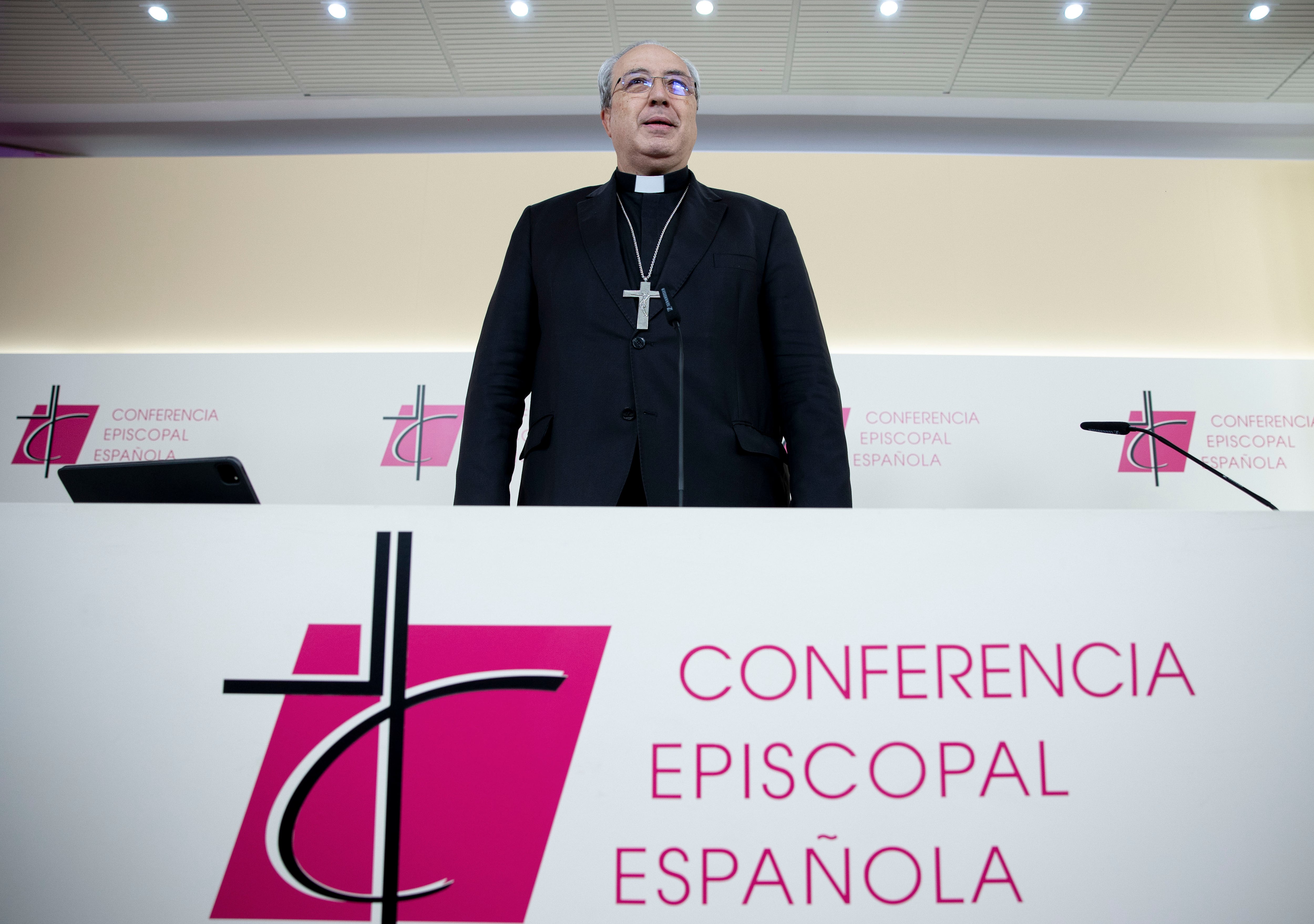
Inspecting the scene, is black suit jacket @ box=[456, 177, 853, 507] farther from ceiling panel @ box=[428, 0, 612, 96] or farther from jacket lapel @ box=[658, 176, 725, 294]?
ceiling panel @ box=[428, 0, 612, 96]

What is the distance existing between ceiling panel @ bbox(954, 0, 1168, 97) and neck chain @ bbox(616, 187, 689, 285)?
2.30 metres

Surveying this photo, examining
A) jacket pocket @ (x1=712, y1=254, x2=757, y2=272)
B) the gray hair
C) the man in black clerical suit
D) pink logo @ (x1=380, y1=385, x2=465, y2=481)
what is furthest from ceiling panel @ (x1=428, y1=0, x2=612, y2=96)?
jacket pocket @ (x1=712, y1=254, x2=757, y2=272)

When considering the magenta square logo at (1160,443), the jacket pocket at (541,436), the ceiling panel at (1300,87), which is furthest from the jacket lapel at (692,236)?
the ceiling panel at (1300,87)

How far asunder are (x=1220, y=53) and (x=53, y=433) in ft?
15.6

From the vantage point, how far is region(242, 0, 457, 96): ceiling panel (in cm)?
318

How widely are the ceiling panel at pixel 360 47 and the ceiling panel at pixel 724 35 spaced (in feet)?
2.31

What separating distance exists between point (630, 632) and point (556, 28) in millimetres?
3073

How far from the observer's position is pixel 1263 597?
2.62 ft

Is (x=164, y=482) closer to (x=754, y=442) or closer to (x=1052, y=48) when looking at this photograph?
(x=754, y=442)

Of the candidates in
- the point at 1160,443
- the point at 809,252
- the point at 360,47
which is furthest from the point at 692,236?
the point at 360,47

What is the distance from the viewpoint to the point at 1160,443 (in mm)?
3072

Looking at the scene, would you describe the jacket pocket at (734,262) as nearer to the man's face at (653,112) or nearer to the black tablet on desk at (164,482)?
the man's face at (653,112)

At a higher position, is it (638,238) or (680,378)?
(638,238)

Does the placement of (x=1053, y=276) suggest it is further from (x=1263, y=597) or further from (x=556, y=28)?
(x=1263, y=597)
